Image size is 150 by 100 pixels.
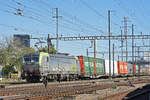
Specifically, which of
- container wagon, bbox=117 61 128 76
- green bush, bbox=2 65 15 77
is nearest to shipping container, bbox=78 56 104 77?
container wagon, bbox=117 61 128 76

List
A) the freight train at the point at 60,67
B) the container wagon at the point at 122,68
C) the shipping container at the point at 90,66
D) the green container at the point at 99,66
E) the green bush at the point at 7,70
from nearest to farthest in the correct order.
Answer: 1. the freight train at the point at 60,67
2. the shipping container at the point at 90,66
3. the green container at the point at 99,66
4. the container wagon at the point at 122,68
5. the green bush at the point at 7,70

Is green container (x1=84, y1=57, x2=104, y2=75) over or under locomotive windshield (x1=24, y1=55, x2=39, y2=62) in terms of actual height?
under

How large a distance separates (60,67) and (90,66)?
974cm

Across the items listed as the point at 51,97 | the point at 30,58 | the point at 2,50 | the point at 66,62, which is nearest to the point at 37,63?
the point at 30,58

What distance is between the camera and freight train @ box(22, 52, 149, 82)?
33062mm

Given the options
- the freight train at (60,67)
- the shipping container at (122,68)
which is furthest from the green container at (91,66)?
the shipping container at (122,68)

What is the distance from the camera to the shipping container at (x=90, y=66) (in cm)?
4369

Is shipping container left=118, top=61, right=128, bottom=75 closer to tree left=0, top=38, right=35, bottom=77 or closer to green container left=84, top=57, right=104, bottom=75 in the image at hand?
green container left=84, top=57, right=104, bottom=75

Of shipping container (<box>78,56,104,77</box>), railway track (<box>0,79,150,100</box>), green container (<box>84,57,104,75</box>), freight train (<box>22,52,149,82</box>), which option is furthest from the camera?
green container (<box>84,57,104,75</box>)

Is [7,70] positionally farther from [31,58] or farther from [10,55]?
[31,58]

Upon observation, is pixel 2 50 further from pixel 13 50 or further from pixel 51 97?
pixel 51 97

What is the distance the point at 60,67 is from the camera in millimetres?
36969

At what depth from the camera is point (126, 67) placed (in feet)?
210

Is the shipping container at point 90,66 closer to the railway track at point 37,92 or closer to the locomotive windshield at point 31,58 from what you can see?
the locomotive windshield at point 31,58
